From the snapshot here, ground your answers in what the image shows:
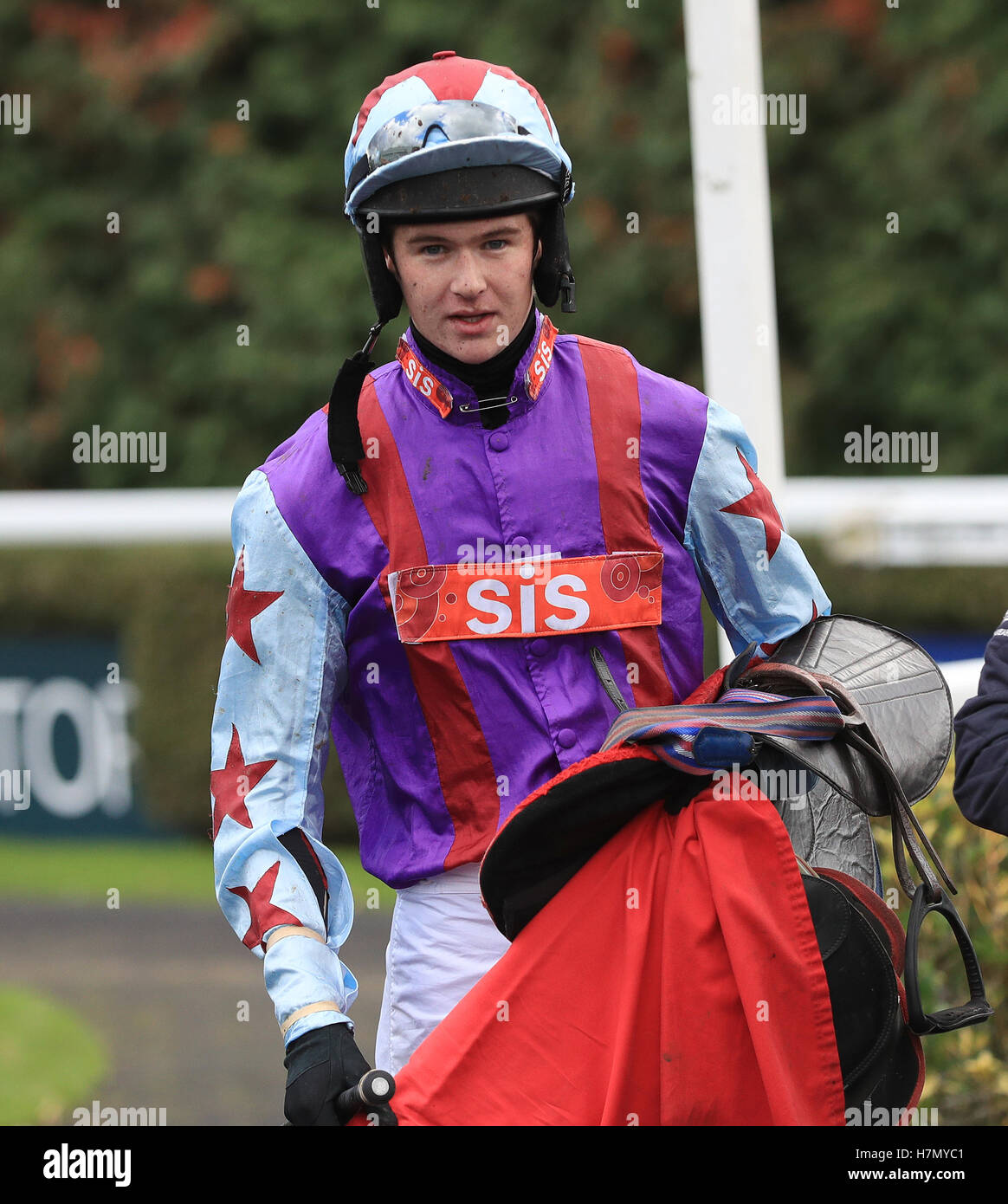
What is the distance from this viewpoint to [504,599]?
2324 mm

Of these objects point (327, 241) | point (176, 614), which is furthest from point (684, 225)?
point (176, 614)

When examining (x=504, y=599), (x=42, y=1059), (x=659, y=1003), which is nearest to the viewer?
(x=659, y=1003)

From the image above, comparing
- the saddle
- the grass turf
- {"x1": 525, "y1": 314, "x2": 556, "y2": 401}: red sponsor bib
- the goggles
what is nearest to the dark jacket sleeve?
the saddle

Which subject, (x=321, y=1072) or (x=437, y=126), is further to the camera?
(x=437, y=126)

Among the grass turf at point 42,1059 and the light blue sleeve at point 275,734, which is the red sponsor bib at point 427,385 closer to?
the light blue sleeve at point 275,734

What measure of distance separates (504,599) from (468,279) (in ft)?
1.39

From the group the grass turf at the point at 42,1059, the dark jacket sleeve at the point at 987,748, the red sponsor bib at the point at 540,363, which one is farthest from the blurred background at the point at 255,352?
the red sponsor bib at the point at 540,363

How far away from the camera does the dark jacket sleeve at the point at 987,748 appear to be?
2.34m

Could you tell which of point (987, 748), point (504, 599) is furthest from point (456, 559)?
point (987, 748)

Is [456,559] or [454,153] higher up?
[454,153]

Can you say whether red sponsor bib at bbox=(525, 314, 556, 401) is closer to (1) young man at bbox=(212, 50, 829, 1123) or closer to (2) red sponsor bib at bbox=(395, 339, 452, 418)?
(1) young man at bbox=(212, 50, 829, 1123)

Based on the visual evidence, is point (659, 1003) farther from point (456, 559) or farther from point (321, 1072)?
point (456, 559)

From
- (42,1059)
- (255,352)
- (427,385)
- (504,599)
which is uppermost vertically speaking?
(255,352)

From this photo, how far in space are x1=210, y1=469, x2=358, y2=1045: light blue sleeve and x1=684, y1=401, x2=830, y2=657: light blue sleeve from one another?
0.52 metres
